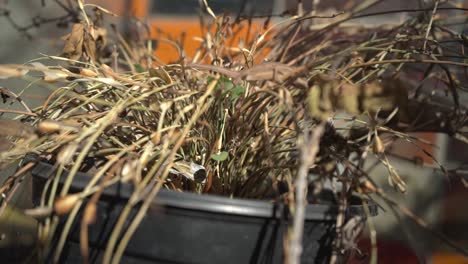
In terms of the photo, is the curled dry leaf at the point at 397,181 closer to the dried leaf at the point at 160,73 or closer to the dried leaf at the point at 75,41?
the dried leaf at the point at 160,73

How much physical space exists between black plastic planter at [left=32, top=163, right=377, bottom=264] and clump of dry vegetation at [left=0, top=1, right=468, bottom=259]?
2 centimetres

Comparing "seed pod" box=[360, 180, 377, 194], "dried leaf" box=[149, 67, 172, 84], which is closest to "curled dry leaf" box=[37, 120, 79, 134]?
"dried leaf" box=[149, 67, 172, 84]

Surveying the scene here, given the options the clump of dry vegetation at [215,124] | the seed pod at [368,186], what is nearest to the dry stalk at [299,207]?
the clump of dry vegetation at [215,124]

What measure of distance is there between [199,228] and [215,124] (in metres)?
0.17

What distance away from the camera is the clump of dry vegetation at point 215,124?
43cm

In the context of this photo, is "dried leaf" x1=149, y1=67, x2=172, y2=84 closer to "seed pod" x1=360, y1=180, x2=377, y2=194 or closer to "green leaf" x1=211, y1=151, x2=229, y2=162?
"green leaf" x1=211, y1=151, x2=229, y2=162

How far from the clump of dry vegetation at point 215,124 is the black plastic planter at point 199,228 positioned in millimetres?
16

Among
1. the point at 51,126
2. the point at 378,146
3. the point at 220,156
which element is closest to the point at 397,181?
the point at 378,146

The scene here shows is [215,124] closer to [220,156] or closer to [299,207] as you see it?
[220,156]

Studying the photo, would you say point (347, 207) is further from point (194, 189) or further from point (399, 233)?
point (399, 233)

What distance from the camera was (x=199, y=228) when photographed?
448 millimetres

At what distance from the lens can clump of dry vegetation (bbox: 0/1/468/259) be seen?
427 mm

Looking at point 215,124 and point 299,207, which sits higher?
point 215,124

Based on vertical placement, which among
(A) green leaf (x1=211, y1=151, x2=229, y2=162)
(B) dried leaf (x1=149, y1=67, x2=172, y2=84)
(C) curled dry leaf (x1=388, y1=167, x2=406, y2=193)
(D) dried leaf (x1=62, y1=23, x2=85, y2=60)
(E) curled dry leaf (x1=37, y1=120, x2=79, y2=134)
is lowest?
(E) curled dry leaf (x1=37, y1=120, x2=79, y2=134)
